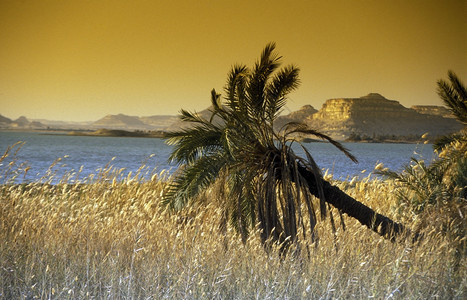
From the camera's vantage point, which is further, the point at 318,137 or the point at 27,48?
the point at 27,48

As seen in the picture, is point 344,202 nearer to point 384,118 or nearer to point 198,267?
point 198,267

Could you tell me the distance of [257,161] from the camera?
6973mm

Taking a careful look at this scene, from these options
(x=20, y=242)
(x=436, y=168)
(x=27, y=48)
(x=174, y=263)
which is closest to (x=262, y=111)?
(x=174, y=263)

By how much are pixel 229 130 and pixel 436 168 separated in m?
5.12

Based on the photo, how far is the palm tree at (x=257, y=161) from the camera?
6.72 meters

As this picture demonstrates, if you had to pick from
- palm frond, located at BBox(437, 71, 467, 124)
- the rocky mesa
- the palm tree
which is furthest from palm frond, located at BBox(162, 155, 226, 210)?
the rocky mesa

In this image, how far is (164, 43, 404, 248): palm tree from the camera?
6.72 m

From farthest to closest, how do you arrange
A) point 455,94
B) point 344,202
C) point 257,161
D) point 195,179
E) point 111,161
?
point 111,161 < point 455,94 < point 344,202 < point 257,161 < point 195,179

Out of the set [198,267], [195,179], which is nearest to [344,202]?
[195,179]

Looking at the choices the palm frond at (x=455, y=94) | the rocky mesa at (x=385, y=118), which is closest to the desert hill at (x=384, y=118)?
the rocky mesa at (x=385, y=118)

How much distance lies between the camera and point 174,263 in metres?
5.88

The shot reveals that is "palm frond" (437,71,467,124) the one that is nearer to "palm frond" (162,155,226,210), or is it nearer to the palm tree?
the palm tree

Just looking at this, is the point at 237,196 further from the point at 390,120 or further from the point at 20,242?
the point at 390,120

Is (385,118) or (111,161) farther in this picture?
(385,118)
